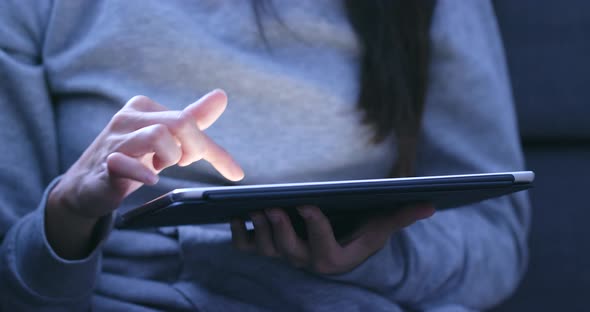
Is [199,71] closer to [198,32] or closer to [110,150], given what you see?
[198,32]

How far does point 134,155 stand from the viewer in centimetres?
50

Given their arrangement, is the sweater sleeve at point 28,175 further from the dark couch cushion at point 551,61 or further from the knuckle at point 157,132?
the dark couch cushion at point 551,61

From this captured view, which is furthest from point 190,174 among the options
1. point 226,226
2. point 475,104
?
point 475,104

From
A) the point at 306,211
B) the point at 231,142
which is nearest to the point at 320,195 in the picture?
the point at 306,211

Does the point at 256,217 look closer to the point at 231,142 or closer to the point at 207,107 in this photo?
the point at 207,107

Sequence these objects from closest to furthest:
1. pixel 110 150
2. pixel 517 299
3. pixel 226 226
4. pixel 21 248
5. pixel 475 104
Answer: pixel 110 150, pixel 21 248, pixel 226 226, pixel 475 104, pixel 517 299

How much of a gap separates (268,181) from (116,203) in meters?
0.25

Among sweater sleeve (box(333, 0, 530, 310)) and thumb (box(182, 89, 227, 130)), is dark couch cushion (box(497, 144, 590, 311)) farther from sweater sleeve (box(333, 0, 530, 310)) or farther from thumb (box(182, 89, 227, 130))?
thumb (box(182, 89, 227, 130))

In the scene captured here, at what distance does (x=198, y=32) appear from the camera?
76 centimetres

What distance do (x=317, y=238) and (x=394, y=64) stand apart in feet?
1.11

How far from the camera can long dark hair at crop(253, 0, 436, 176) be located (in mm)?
800

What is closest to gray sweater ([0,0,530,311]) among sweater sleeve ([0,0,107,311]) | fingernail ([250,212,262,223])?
sweater sleeve ([0,0,107,311])

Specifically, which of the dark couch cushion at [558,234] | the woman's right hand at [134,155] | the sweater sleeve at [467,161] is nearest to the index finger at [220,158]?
the woman's right hand at [134,155]

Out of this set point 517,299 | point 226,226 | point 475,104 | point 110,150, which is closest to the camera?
point 110,150
